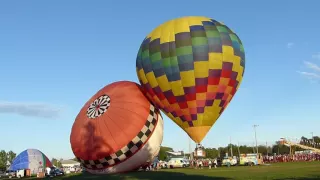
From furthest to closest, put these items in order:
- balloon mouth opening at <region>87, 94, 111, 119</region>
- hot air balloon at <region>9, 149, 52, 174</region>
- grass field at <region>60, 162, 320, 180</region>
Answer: hot air balloon at <region>9, 149, 52, 174</region> < balloon mouth opening at <region>87, 94, 111, 119</region> < grass field at <region>60, 162, 320, 180</region>

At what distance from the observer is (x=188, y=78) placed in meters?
24.4

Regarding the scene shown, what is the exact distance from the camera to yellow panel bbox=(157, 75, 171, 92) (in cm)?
2489

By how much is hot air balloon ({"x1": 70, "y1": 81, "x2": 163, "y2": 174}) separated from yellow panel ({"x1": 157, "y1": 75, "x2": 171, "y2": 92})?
2461 mm

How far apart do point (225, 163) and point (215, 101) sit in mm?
20388

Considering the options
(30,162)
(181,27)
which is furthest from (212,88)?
(30,162)

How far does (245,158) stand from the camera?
41.6 m

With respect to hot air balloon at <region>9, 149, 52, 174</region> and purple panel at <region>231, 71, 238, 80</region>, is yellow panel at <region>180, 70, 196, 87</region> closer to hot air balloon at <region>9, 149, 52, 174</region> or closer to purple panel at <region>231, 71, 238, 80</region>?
purple panel at <region>231, 71, 238, 80</region>

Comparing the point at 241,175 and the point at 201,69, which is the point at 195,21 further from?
the point at 241,175

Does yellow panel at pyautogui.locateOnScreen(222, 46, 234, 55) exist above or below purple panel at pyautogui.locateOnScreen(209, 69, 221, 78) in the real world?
above

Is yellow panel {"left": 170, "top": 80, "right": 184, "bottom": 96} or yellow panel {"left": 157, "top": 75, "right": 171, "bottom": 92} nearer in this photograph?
yellow panel {"left": 170, "top": 80, "right": 184, "bottom": 96}

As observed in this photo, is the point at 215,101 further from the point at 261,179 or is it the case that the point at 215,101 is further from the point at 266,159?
the point at 266,159

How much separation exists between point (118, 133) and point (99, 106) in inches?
127

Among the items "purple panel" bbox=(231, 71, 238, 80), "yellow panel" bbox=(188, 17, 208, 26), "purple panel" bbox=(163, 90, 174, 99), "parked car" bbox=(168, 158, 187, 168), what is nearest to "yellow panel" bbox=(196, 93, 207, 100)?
"purple panel" bbox=(163, 90, 174, 99)

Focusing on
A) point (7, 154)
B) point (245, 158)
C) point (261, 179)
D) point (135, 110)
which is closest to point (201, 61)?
point (135, 110)
